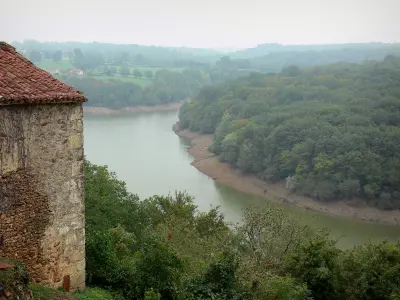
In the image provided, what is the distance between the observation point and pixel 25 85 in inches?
356

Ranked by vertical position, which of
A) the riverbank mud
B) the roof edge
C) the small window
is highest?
the roof edge

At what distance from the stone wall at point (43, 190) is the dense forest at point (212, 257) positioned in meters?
1.49

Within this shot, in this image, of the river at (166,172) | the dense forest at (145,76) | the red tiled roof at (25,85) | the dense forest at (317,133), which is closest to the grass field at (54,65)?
the dense forest at (145,76)

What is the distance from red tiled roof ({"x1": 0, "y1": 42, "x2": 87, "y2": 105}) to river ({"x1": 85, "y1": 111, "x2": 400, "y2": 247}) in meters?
19.8

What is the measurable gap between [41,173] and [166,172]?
38132mm

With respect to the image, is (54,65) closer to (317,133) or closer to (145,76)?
(145,76)

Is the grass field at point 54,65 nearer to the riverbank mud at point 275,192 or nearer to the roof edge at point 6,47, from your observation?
the riverbank mud at point 275,192

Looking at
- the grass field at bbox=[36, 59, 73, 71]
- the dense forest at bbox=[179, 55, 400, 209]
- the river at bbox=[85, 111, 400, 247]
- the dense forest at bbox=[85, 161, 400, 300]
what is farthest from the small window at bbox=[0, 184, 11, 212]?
the grass field at bbox=[36, 59, 73, 71]

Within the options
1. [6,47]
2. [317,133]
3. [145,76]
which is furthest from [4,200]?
[145,76]

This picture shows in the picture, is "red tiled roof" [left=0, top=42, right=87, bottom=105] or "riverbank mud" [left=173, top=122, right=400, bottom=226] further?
"riverbank mud" [left=173, top=122, right=400, bottom=226]

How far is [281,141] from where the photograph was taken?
52.7 metres

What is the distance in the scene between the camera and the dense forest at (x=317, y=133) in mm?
42719

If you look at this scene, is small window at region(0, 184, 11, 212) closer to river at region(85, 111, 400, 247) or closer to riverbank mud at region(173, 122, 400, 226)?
river at region(85, 111, 400, 247)

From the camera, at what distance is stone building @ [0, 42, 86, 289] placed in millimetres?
8703
